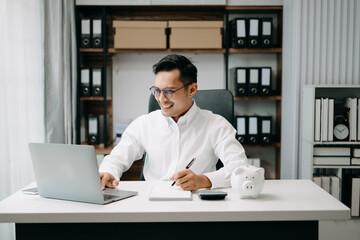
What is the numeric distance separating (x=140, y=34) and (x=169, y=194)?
213 centimetres

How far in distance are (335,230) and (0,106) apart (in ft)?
7.78

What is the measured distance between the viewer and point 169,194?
1312 millimetres

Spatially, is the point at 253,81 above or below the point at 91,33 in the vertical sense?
below

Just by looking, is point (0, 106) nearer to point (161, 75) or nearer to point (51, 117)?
point (51, 117)

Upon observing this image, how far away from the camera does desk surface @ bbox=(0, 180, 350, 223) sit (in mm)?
1140

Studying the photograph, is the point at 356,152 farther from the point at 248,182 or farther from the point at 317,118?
the point at 248,182

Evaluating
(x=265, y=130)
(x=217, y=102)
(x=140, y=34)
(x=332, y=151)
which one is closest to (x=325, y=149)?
(x=332, y=151)

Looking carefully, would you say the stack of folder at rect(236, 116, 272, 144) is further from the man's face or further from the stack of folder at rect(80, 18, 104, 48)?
the man's face

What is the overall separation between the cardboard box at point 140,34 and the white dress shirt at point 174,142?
1428 mm

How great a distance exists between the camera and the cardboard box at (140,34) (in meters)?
3.17

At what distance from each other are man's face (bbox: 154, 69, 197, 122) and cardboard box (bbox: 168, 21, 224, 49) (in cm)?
149

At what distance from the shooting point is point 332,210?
1.17 meters

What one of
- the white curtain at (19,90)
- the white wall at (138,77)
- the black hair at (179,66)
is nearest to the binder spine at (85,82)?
the white wall at (138,77)

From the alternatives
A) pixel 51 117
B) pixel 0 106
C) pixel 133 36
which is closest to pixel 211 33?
pixel 133 36
